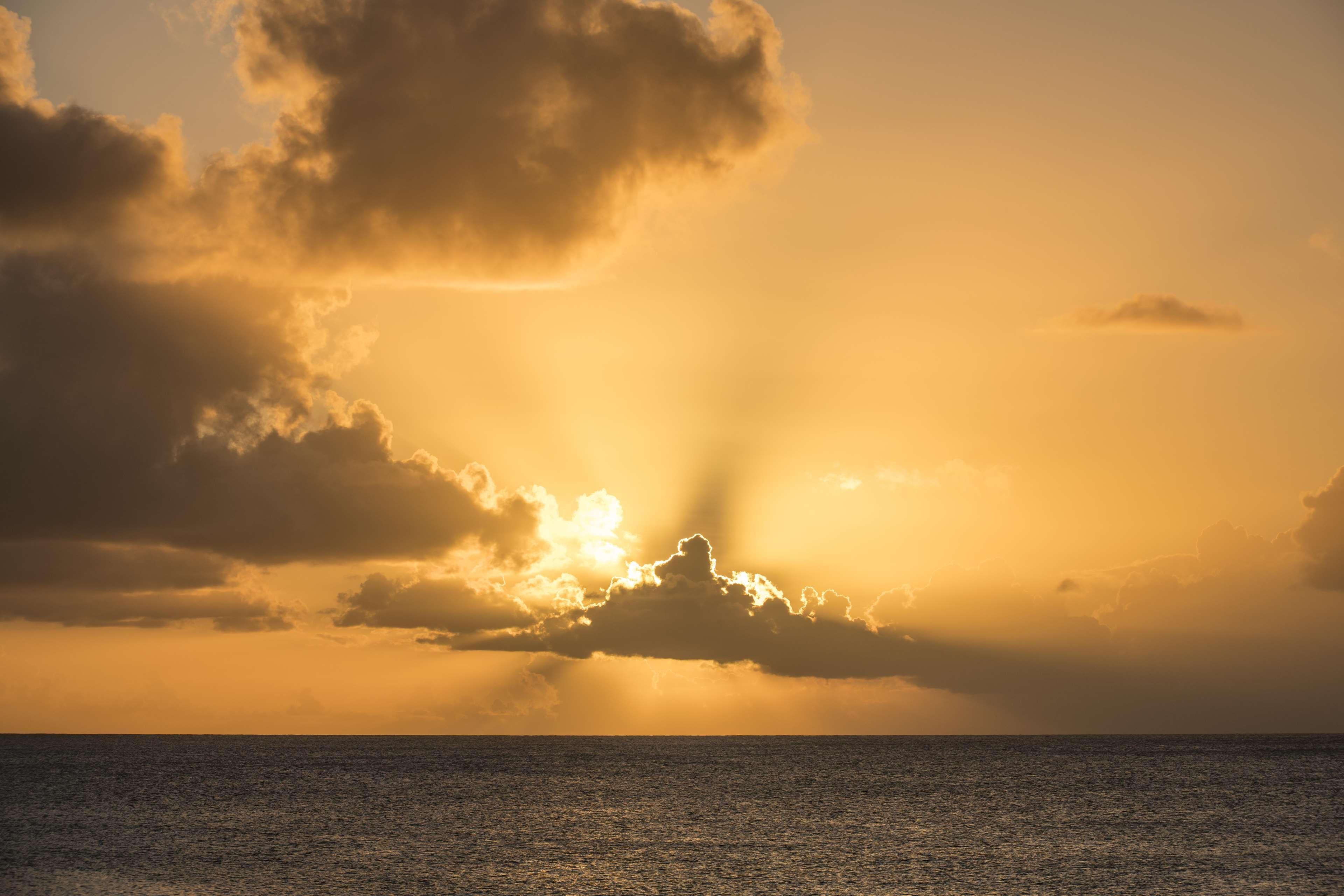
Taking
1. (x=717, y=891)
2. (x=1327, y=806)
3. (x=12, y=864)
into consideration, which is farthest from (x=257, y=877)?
(x=1327, y=806)

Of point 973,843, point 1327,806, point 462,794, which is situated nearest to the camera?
point 973,843

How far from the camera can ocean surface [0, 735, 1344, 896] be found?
65438 mm

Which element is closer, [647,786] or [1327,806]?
[1327,806]

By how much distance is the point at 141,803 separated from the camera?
401 ft

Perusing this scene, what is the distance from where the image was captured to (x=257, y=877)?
66.8 metres

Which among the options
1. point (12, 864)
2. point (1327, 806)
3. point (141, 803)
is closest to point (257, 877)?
point (12, 864)

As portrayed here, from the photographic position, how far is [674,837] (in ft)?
285

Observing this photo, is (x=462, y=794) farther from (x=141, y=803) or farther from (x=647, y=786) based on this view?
(x=141, y=803)

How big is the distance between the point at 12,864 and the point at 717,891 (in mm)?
46620

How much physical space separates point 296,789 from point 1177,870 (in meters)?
113

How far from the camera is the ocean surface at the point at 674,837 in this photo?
65.4m

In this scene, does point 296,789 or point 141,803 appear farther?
point 296,789

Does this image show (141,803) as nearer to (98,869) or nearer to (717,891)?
(98,869)

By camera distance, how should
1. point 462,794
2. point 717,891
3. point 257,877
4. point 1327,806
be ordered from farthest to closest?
point 462,794, point 1327,806, point 257,877, point 717,891
